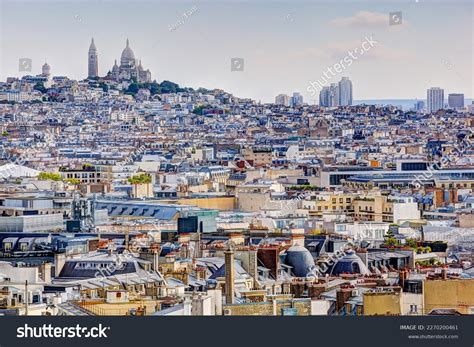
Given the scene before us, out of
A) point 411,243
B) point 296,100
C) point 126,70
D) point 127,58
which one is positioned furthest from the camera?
point 127,58

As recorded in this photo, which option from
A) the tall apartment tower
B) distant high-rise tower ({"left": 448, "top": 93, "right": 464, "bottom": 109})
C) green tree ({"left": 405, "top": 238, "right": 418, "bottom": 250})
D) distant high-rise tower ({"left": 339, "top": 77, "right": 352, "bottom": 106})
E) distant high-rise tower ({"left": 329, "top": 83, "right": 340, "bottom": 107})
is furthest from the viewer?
distant high-rise tower ({"left": 329, "top": 83, "right": 340, "bottom": 107})

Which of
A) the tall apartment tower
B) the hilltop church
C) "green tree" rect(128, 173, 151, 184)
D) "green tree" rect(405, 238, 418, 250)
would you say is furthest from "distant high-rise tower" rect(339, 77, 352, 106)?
the tall apartment tower

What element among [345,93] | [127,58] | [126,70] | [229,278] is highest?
[127,58]

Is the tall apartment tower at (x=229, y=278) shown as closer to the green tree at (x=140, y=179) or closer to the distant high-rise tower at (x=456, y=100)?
the green tree at (x=140, y=179)

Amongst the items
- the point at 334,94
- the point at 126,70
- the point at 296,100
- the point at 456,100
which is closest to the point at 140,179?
the point at 456,100

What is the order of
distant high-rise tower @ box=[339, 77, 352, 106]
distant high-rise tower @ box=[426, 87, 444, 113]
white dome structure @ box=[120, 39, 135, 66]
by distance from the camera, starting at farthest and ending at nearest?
white dome structure @ box=[120, 39, 135, 66]
distant high-rise tower @ box=[339, 77, 352, 106]
distant high-rise tower @ box=[426, 87, 444, 113]

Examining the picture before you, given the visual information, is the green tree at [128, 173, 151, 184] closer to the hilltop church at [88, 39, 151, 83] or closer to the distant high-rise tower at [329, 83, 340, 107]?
the distant high-rise tower at [329, 83, 340, 107]

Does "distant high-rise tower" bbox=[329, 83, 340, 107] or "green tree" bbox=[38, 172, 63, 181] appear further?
"distant high-rise tower" bbox=[329, 83, 340, 107]

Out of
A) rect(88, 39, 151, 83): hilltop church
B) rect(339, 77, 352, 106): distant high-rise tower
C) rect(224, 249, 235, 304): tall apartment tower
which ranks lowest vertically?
rect(224, 249, 235, 304): tall apartment tower

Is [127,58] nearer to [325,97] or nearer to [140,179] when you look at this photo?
[325,97]
